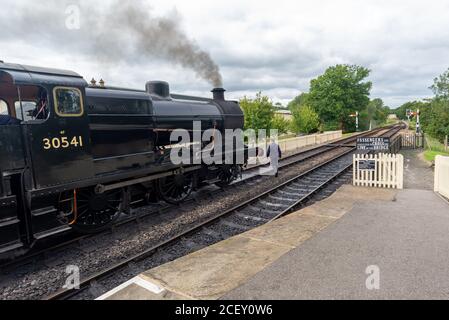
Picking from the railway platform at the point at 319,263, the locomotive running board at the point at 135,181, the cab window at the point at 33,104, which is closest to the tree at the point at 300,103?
the locomotive running board at the point at 135,181

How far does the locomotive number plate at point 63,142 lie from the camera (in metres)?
5.32

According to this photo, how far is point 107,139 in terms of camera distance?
662 centimetres

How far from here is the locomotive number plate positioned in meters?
5.32

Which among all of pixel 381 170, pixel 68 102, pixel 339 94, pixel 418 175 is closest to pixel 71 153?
pixel 68 102

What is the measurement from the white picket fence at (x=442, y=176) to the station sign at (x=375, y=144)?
1.81 meters

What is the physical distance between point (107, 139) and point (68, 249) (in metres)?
2.49

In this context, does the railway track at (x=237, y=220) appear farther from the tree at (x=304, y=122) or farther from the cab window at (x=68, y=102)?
the tree at (x=304, y=122)

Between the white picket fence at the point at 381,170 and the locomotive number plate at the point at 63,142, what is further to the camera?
the white picket fence at the point at 381,170

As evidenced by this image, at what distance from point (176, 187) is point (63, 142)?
4055 mm

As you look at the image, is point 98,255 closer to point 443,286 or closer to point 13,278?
point 13,278

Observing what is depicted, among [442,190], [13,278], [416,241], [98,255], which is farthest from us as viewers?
[442,190]

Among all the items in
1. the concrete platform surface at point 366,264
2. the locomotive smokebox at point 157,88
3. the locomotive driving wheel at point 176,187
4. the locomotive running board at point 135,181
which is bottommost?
the concrete platform surface at point 366,264

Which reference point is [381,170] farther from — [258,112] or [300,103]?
[300,103]
